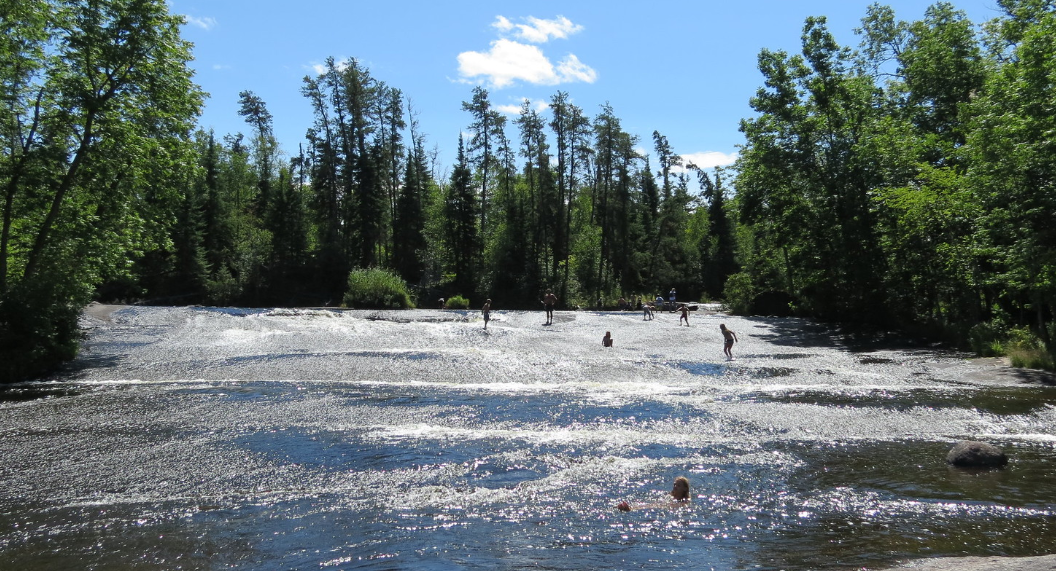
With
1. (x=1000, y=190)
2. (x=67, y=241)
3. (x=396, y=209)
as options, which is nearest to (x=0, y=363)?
(x=67, y=241)

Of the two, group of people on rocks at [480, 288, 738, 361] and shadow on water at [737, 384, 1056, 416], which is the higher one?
group of people on rocks at [480, 288, 738, 361]

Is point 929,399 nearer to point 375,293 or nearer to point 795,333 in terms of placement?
point 795,333

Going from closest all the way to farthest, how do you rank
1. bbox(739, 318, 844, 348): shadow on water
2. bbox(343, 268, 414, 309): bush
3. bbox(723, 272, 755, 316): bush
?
bbox(739, 318, 844, 348): shadow on water → bbox(343, 268, 414, 309): bush → bbox(723, 272, 755, 316): bush

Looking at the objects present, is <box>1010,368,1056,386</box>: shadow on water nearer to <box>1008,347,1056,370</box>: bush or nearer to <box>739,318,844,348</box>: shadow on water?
<box>1008,347,1056,370</box>: bush

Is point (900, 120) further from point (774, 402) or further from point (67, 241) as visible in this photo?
point (67, 241)

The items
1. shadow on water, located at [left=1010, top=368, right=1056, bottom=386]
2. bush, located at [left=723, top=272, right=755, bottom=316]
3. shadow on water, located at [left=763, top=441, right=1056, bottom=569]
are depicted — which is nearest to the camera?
shadow on water, located at [left=763, top=441, right=1056, bottom=569]

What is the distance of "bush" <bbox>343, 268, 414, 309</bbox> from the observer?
142 ft

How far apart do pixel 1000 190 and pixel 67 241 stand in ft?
102

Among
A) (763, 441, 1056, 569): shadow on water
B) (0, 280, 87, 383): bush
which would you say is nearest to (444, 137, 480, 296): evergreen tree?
(0, 280, 87, 383): bush

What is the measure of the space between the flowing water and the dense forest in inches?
191

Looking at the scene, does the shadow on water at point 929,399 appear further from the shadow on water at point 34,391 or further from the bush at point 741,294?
the bush at point 741,294

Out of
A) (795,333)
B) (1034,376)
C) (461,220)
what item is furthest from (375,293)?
(1034,376)

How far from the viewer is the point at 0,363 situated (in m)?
18.6

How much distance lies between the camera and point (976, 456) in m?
10.8
